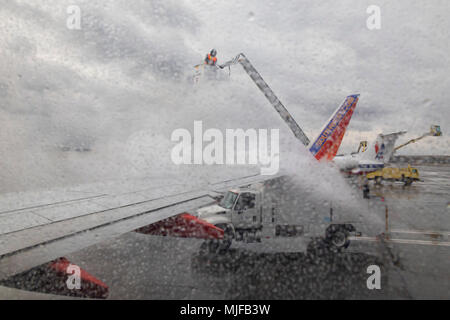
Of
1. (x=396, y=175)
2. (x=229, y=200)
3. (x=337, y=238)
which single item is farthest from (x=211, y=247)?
(x=396, y=175)

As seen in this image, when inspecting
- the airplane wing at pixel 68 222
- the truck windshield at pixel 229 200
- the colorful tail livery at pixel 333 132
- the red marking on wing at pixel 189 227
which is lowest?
the red marking on wing at pixel 189 227

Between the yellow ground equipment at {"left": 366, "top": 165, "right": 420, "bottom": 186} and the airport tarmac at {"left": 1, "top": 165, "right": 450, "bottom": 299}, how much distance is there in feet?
59.2

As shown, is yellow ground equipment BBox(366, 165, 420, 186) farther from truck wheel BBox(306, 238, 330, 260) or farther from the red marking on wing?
the red marking on wing

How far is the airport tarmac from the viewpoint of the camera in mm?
3871

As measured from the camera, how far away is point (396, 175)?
76.8 feet

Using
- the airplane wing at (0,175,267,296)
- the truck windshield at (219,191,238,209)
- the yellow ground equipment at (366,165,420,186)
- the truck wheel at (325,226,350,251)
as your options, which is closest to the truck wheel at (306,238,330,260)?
the truck wheel at (325,226,350,251)

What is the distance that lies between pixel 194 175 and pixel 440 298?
5.95 m

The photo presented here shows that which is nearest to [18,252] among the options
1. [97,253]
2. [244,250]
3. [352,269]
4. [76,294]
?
[76,294]

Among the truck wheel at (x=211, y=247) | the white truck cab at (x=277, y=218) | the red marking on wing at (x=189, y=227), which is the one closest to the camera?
the red marking on wing at (x=189, y=227)

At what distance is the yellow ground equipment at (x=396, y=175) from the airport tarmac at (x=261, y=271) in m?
18.1

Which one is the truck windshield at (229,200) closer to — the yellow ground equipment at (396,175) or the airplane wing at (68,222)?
the airplane wing at (68,222)

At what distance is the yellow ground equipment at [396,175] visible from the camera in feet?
74.3

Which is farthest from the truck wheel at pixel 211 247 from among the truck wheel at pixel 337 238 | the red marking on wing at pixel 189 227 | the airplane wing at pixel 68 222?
the truck wheel at pixel 337 238
